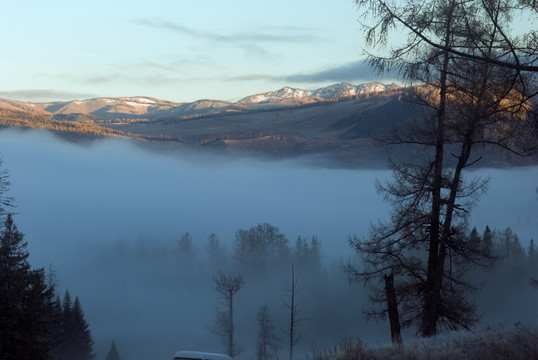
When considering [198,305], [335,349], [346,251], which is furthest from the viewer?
[346,251]

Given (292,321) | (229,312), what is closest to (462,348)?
(292,321)

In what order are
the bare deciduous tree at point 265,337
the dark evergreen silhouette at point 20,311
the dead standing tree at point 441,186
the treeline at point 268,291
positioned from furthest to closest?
the treeline at point 268,291 < the bare deciduous tree at point 265,337 < the dark evergreen silhouette at point 20,311 < the dead standing tree at point 441,186

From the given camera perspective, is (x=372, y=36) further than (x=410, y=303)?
No

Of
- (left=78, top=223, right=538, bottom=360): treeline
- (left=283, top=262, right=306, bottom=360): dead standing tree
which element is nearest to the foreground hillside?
(left=283, top=262, right=306, bottom=360): dead standing tree

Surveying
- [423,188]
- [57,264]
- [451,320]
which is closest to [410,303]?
[451,320]

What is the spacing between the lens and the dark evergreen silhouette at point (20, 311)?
2097 centimetres

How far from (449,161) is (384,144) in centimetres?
187

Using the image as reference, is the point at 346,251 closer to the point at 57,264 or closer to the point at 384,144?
the point at 57,264

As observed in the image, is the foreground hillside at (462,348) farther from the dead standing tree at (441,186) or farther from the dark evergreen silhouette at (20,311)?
the dark evergreen silhouette at (20,311)

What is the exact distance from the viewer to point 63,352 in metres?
51.7

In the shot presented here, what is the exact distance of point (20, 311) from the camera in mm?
21484

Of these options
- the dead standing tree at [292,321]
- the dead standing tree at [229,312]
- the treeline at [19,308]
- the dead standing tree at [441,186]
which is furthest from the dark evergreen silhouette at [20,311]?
the dead standing tree at [229,312]

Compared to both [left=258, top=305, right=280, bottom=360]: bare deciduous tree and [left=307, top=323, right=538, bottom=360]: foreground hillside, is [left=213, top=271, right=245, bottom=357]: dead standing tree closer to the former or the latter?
[left=258, top=305, right=280, bottom=360]: bare deciduous tree

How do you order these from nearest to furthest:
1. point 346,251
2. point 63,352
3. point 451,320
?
point 451,320 → point 63,352 → point 346,251
